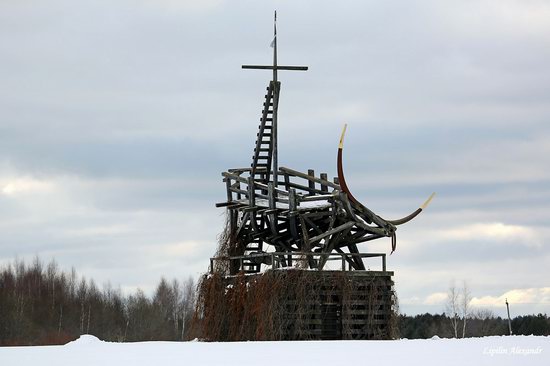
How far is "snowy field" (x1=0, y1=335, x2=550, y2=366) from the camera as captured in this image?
2317 centimetres

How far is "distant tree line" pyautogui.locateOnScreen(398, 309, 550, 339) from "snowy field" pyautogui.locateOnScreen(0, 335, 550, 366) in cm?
4181

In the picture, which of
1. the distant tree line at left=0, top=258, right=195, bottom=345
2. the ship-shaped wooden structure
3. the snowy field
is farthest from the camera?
the distant tree line at left=0, top=258, right=195, bottom=345

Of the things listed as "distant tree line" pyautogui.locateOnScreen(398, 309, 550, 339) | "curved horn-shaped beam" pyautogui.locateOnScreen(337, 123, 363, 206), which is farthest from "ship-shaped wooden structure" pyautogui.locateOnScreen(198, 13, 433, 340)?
"distant tree line" pyautogui.locateOnScreen(398, 309, 550, 339)

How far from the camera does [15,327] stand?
2741 inches

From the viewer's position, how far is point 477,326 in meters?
84.4

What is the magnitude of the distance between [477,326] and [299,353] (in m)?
61.6

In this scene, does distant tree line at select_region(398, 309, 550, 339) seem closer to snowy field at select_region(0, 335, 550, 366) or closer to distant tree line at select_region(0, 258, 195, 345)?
distant tree line at select_region(0, 258, 195, 345)

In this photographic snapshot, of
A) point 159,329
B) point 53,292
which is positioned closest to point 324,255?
point 159,329

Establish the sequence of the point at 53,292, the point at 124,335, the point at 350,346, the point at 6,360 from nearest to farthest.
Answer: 1. the point at 6,360
2. the point at 350,346
3. the point at 124,335
4. the point at 53,292

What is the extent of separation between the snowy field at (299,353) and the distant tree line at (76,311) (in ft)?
138

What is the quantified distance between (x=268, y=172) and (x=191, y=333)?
534 centimetres

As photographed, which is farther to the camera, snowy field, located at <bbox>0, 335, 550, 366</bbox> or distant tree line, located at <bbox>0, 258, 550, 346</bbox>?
distant tree line, located at <bbox>0, 258, 550, 346</bbox>

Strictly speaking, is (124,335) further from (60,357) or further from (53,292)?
(60,357)

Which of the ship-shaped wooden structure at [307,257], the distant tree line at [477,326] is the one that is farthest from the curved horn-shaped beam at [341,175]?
the distant tree line at [477,326]
